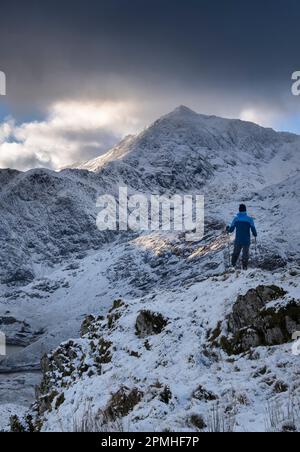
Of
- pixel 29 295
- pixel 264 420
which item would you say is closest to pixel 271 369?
pixel 264 420

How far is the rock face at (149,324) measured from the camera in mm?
24312

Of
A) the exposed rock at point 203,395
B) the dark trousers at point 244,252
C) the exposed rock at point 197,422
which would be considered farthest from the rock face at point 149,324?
the exposed rock at point 197,422

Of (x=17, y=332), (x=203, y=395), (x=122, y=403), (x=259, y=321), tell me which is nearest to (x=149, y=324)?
(x=259, y=321)

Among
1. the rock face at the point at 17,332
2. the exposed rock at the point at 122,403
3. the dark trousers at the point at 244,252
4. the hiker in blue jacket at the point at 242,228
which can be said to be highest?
the rock face at the point at 17,332

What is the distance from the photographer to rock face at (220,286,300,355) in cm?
1941

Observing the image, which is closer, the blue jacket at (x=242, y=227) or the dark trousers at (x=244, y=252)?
the blue jacket at (x=242, y=227)

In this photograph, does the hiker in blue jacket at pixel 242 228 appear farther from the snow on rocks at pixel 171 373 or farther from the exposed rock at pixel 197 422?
the exposed rock at pixel 197 422

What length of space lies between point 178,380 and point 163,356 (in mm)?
4018

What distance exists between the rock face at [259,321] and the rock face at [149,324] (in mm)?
3693

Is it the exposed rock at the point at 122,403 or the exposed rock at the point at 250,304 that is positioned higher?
the exposed rock at the point at 250,304

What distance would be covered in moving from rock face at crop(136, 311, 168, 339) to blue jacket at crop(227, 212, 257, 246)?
459 cm

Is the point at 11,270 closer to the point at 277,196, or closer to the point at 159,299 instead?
the point at 277,196

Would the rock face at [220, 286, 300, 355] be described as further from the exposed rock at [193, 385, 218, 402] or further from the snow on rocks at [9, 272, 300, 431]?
the exposed rock at [193, 385, 218, 402]

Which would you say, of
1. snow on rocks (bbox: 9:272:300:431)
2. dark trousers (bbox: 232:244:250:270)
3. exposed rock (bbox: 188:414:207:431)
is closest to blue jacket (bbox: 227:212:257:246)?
dark trousers (bbox: 232:244:250:270)
